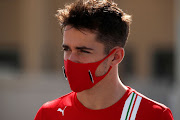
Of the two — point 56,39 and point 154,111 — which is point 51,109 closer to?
point 154,111

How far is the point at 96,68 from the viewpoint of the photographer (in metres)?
3.32

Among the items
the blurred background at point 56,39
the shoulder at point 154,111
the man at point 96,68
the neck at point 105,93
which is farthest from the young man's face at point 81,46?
the blurred background at point 56,39

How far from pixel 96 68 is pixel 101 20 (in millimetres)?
402

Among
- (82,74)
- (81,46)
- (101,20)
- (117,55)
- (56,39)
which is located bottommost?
(56,39)

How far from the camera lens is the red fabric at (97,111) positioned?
10.3 feet

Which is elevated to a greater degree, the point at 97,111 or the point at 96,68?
the point at 96,68

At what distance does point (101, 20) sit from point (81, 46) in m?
0.28

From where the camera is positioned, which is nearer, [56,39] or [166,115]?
[166,115]

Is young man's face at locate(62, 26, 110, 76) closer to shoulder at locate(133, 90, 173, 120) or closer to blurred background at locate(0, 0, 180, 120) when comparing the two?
shoulder at locate(133, 90, 173, 120)

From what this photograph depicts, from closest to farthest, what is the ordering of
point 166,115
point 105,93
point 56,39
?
point 166,115 < point 105,93 < point 56,39

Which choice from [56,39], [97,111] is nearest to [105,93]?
[97,111]

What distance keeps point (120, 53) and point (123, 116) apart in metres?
0.54

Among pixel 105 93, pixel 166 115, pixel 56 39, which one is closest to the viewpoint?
pixel 166 115

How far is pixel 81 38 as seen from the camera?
3199 mm
